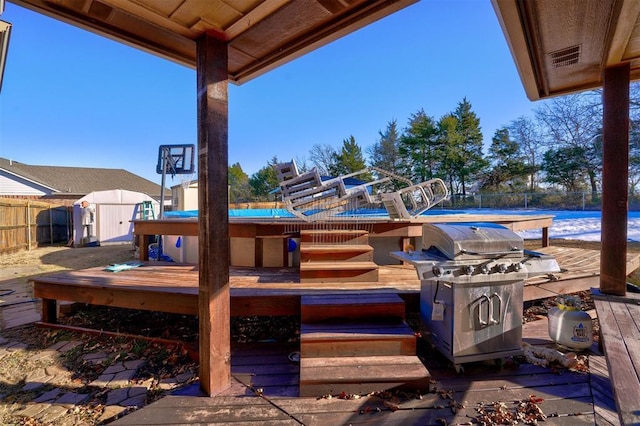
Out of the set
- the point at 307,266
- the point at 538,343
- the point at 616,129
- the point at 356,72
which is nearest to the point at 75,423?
the point at 307,266

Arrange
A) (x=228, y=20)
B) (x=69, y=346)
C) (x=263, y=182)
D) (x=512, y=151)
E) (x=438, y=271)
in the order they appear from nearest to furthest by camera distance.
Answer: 1. (x=228, y=20)
2. (x=438, y=271)
3. (x=69, y=346)
4. (x=512, y=151)
5. (x=263, y=182)

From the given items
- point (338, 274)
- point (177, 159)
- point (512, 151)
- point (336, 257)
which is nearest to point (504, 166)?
point (512, 151)

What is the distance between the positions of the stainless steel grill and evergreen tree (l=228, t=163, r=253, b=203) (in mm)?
27538

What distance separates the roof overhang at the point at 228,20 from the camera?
5.13ft

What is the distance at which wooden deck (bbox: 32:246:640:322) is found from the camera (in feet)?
8.90

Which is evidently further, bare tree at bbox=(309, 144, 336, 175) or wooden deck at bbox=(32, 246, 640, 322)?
bare tree at bbox=(309, 144, 336, 175)

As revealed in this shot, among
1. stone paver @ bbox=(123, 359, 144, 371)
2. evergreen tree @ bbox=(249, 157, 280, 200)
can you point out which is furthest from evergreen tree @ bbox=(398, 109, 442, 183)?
stone paver @ bbox=(123, 359, 144, 371)

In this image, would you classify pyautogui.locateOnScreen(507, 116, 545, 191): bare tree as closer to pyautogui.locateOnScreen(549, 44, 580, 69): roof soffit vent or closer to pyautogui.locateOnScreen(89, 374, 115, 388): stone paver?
pyautogui.locateOnScreen(549, 44, 580, 69): roof soffit vent

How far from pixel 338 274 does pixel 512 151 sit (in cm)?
2309

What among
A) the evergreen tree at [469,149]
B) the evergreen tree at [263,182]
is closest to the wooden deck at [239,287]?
the evergreen tree at [469,149]

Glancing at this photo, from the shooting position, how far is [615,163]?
7.97 ft

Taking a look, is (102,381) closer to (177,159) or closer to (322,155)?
(177,159)

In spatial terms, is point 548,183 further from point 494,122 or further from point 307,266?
point 307,266

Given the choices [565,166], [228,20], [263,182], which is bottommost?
[228,20]
